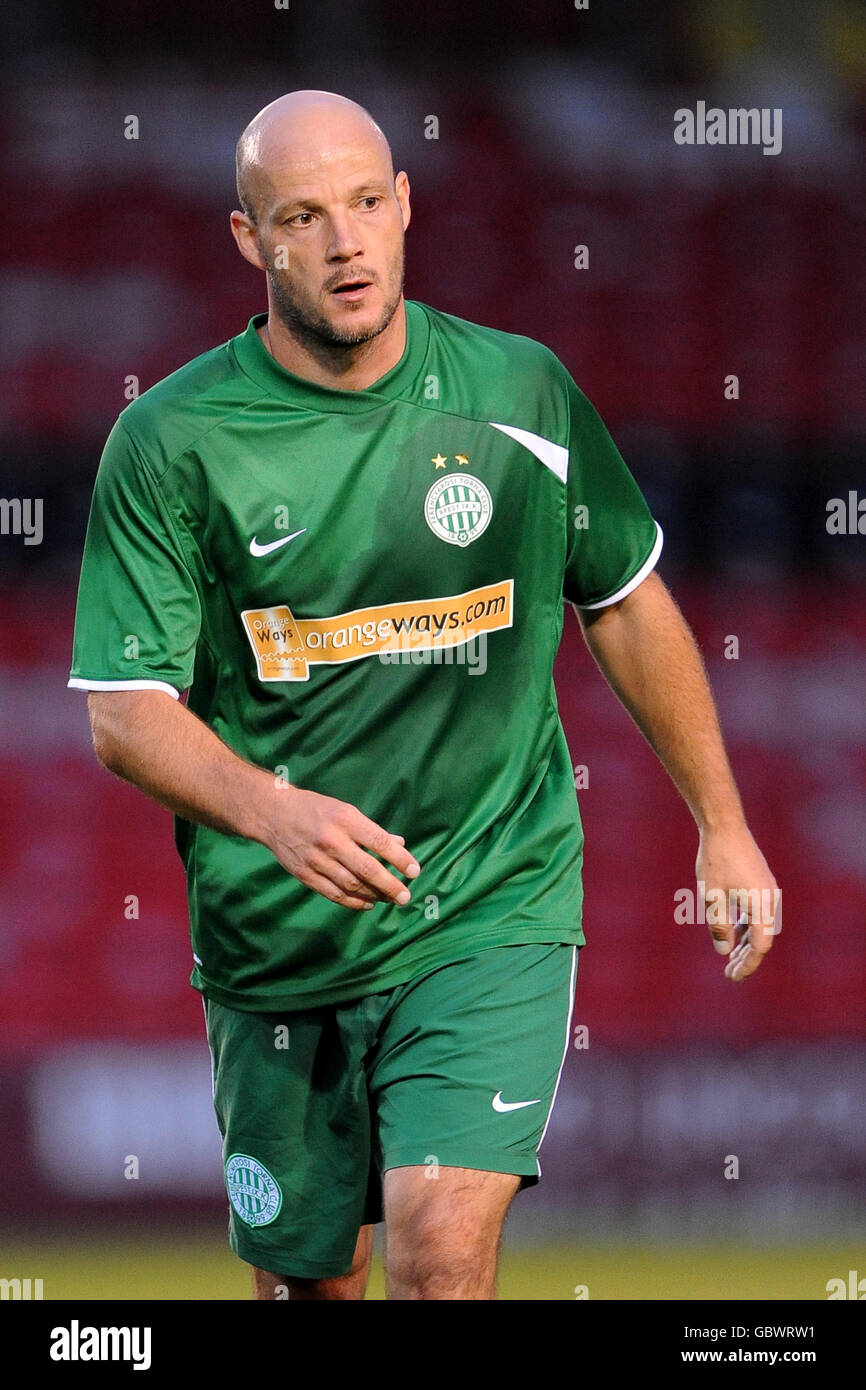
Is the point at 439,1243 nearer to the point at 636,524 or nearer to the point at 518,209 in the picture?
the point at 636,524

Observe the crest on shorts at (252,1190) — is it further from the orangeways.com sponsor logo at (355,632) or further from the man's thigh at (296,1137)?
the orangeways.com sponsor logo at (355,632)

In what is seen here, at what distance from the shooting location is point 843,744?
5.23 m

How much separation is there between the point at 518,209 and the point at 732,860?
9.55 ft

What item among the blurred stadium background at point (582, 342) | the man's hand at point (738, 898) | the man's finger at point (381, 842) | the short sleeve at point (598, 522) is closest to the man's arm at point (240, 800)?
the man's finger at point (381, 842)

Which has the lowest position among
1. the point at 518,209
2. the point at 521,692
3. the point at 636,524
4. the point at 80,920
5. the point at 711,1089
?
the point at 711,1089

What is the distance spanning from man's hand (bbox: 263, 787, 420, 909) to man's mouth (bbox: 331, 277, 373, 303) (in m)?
0.74

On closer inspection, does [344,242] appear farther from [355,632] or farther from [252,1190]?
[252,1190]

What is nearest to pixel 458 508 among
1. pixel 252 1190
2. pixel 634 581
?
pixel 634 581

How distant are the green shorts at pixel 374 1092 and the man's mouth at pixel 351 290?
36.5 inches

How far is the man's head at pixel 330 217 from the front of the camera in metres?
2.69

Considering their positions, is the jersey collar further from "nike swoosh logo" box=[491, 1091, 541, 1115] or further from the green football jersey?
"nike swoosh logo" box=[491, 1091, 541, 1115]

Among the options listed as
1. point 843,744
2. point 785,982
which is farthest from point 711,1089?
point 843,744

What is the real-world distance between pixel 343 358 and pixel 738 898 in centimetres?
96
